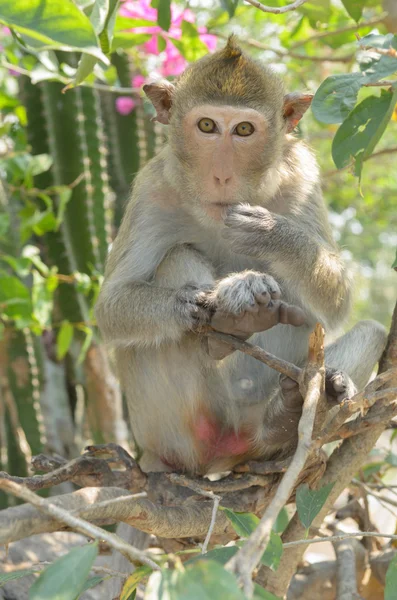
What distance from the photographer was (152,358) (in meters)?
2.97

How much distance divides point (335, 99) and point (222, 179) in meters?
0.70

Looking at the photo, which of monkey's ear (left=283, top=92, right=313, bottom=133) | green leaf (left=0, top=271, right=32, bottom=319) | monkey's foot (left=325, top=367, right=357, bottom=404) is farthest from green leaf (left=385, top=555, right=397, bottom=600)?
green leaf (left=0, top=271, right=32, bottom=319)

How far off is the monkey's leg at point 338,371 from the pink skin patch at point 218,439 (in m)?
0.16

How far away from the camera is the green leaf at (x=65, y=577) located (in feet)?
4.09

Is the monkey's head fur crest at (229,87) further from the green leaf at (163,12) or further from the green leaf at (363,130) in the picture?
the green leaf at (363,130)

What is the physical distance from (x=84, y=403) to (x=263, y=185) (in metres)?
2.77

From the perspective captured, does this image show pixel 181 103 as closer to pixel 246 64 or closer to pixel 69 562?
pixel 246 64

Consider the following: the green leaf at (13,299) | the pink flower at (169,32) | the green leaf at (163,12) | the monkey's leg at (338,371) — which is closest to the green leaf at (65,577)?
the monkey's leg at (338,371)

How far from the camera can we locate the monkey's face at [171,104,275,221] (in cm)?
274

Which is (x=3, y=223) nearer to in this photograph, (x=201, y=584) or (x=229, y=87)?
(x=229, y=87)

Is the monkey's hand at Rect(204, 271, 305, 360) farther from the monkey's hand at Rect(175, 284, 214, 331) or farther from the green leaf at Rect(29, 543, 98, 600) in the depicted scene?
the green leaf at Rect(29, 543, 98, 600)

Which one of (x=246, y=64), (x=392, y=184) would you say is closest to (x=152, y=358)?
(x=246, y=64)

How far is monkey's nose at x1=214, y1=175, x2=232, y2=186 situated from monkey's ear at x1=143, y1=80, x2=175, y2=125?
0.51 metres

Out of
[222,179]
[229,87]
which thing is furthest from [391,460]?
[229,87]
